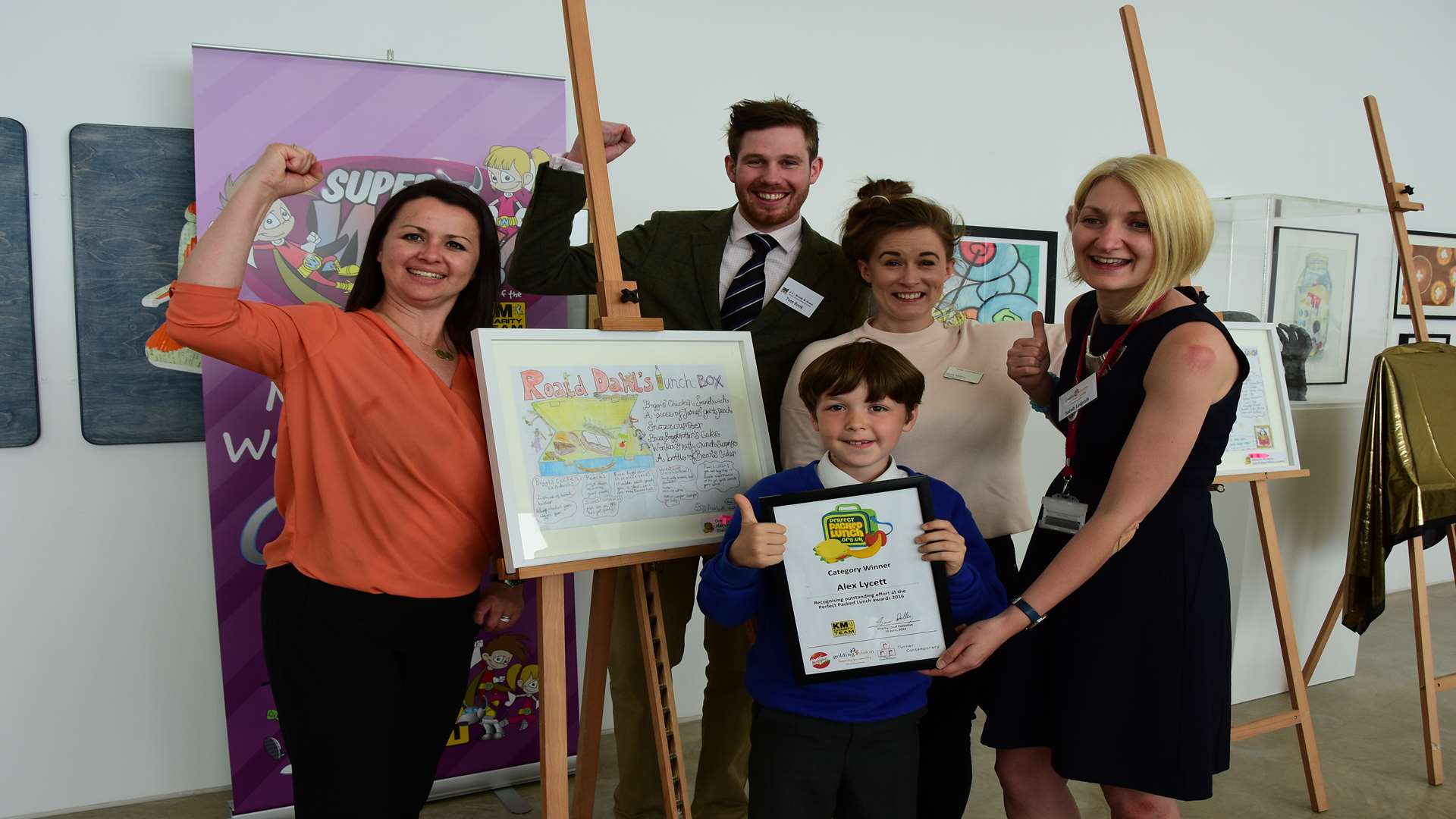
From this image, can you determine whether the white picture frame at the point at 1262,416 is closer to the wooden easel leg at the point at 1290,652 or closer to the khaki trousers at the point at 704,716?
the wooden easel leg at the point at 1290,652

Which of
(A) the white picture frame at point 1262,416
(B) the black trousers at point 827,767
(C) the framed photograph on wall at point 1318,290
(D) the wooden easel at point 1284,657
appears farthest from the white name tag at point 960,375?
(C) the framed photograph on wall at point 1318,290

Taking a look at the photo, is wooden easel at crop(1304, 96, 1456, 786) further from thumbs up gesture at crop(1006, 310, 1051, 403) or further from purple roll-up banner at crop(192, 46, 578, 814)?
purple roll-up banner at crop(192, 46, 578, 814)

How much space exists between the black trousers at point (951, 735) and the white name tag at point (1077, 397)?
0.38 m

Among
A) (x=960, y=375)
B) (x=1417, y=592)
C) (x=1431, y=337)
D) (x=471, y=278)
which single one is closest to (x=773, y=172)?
(x=960, y=375)

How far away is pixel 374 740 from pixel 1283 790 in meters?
2.79

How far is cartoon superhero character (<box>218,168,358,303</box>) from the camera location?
2506mm

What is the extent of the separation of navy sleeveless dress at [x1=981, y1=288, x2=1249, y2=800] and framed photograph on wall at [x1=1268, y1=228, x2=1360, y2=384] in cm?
293

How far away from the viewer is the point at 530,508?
1716 mm

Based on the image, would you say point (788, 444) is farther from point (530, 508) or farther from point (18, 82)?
point (18, 82)

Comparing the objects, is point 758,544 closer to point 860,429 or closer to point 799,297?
point 860,429

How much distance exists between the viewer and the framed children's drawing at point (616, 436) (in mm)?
1719

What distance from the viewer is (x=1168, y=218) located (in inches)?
63.7

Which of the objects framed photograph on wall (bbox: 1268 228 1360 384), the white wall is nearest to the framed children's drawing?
the white wall

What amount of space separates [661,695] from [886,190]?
4.06 feet
